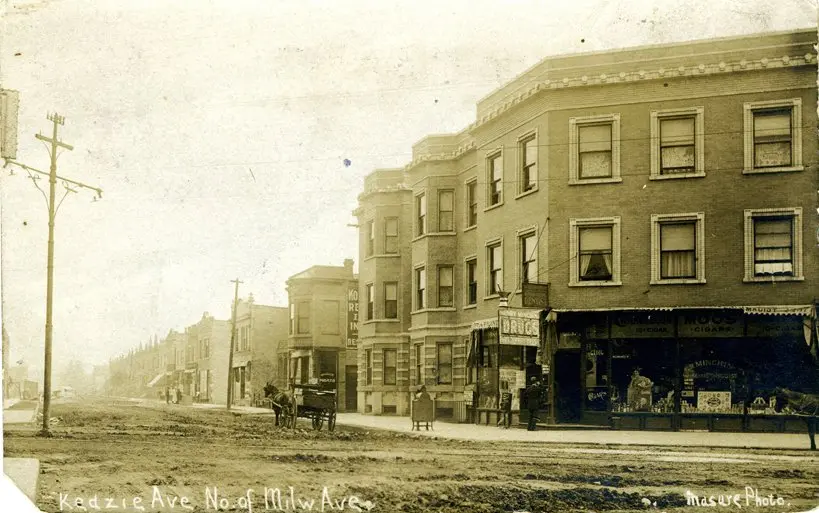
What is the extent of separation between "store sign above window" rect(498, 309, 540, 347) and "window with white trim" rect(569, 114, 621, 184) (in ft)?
11.4

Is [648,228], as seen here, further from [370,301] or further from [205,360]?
[205,360]

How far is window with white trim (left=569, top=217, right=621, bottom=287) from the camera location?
21250mm

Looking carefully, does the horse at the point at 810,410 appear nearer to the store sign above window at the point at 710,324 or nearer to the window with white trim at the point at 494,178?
the store sign above window at the point at 710,324

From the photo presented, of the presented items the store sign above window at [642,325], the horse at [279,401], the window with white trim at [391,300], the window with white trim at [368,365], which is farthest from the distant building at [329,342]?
the store sign above window at [642,325]

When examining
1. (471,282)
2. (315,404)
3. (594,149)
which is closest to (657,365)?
(594,149)

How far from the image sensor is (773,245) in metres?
17.3

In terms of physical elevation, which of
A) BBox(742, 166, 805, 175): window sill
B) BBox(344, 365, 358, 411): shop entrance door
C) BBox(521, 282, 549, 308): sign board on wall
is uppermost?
BBox(742, 166, 805, 175): window sill

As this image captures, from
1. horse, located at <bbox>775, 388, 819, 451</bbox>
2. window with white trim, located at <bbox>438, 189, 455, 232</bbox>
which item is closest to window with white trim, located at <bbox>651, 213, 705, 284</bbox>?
horse, located at <bbox>775, 388, 819, 451</bbox>

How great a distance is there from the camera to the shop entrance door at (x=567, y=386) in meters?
22.1

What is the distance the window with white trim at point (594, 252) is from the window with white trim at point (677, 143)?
2371 millimetres

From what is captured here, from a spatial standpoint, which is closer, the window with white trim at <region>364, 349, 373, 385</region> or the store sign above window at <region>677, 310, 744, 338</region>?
the store sign above window at <region>677, 310, 744, 338</region>

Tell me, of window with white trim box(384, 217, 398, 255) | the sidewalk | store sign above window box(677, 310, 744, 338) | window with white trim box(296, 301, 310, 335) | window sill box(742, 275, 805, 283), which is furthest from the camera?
window with white trim box(296, 301, 310, 335)

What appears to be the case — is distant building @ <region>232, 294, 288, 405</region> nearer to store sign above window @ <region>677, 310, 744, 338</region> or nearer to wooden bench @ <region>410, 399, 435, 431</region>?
wooden bench @ <region>410, 399, 435, 431</region>

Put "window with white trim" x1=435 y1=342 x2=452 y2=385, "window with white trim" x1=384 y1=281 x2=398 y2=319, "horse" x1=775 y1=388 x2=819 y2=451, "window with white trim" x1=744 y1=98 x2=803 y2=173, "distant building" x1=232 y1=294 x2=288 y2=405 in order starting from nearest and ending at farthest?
"horse" x1=775 y1=388 x2=819 y2=451, "window with white trim" x1=744 y1=98 x2=803 y2=173, "window with white trim" x1=435 y1=342 x2=452 y2=385, "window with white trim" x1=384 y1=281 x2=398 y2=319, "distant building" x1=232 y1=294 x2=288 y2=405
